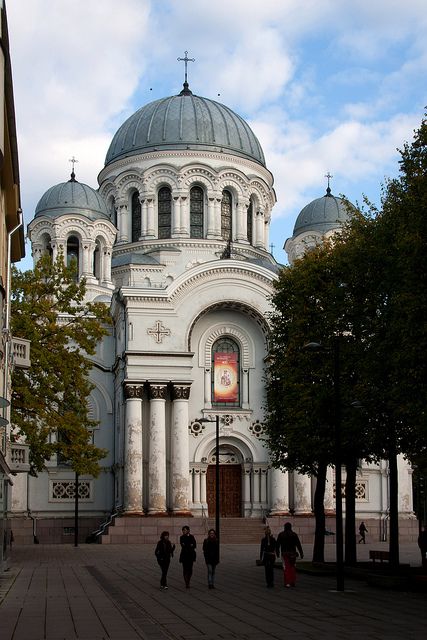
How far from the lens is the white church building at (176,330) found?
161ft

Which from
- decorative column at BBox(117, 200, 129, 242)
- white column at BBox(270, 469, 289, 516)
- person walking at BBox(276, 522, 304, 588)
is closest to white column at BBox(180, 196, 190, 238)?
decorative column at BBox(117, 200, 129, 242)

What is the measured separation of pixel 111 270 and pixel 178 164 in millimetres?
6671

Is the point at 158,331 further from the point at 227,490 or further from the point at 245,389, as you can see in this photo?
the point at 227,490

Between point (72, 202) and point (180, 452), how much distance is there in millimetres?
15268

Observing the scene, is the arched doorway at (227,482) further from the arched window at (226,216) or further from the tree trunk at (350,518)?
the tree trunk at (350,518)

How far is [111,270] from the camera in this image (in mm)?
56469

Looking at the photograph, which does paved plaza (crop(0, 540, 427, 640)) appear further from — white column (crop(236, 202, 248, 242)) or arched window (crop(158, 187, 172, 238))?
white column (crop(236, 202, 248, 242))

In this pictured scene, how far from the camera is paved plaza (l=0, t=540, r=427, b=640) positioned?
1577 centimetres

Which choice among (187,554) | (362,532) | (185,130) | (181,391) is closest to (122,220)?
(185,130)

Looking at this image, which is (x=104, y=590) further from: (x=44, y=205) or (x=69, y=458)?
(x=44, y=205)

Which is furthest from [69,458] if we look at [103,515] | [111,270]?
[111,270]

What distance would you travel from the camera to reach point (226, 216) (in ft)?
187

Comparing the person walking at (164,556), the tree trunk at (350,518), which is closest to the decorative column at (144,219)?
the tree trunk at (350,518)

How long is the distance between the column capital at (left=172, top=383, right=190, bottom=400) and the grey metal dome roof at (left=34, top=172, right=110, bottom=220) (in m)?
11.0
